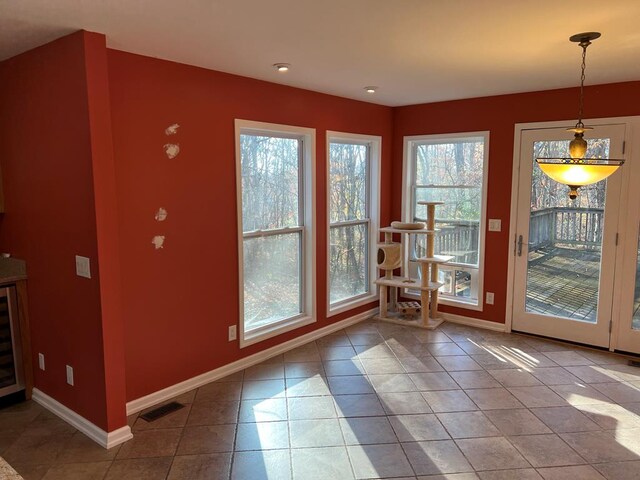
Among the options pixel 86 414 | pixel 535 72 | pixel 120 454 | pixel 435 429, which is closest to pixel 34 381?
pixel 86 414

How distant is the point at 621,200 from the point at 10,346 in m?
5.05

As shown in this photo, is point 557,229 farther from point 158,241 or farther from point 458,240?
point 158,241

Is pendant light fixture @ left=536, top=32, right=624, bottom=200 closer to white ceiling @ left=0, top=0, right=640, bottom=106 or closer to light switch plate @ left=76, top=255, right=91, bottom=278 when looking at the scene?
white ceiling @ left=0, top=0, right=640, bottom=106

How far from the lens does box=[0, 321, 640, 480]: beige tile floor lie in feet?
8.35

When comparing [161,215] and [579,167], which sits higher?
[579,167]

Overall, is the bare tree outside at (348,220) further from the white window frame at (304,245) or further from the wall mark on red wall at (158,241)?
the wall mark on red wall at (158,241)

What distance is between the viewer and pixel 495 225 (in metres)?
4.75

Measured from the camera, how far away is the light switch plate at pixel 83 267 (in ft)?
8.78

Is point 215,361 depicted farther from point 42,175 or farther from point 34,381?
point 42,175

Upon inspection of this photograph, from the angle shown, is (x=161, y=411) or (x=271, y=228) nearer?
(x=161, y=411)

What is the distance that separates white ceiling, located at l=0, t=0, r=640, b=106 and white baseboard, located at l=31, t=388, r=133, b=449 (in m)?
2.31

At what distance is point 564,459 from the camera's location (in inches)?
103

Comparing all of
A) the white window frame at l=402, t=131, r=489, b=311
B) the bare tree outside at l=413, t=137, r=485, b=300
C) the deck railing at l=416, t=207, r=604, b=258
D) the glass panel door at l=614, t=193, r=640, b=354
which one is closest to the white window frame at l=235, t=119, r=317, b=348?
the white window frame at l=402, t=131, r=489, b=311

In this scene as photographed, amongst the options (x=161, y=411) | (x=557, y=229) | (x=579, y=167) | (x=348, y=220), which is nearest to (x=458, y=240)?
(x=557, y=229)
